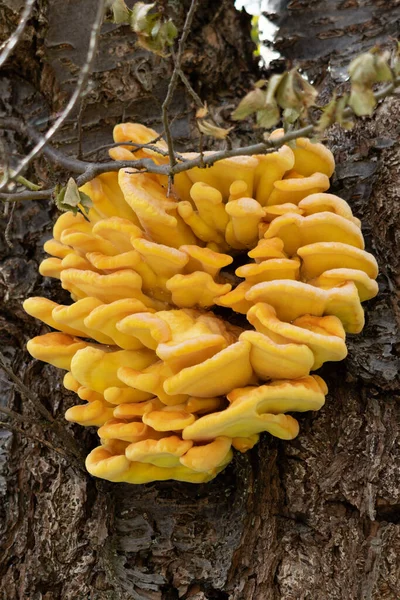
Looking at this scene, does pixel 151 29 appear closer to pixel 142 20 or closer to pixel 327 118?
pixel 142 20

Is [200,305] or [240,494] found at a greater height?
[200,305]

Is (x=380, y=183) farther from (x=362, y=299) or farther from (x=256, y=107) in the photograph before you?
(x=256, y=107)

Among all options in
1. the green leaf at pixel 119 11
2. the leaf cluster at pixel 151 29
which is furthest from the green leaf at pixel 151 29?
the green leaf at pixel 119 11

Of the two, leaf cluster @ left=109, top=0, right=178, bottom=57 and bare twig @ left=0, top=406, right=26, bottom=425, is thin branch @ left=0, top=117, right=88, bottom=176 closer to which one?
leaf cluster @ left=109, top=0, right=178, bottom=57

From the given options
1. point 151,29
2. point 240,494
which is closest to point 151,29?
point 151,29

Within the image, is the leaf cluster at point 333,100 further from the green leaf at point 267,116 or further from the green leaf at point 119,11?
the green leaf at point 119,11

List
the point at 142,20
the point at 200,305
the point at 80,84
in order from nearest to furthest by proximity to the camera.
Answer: the point at 80,84
the point at 142,20
the point at 200,305
